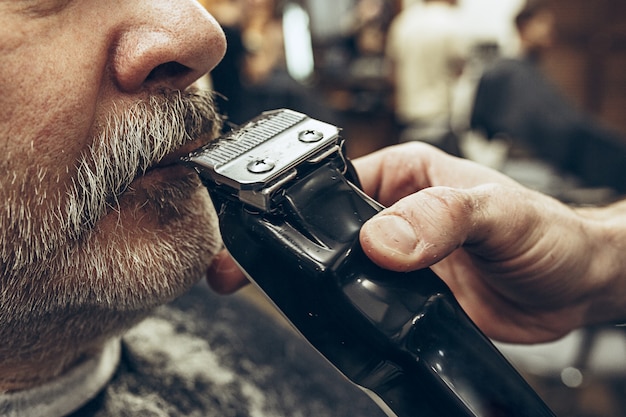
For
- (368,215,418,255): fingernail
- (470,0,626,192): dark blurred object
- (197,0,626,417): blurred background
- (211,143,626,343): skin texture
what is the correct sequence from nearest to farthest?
(368,215,418,255): fingernail → (211,143,626,343): skin texture → (197,0,626,417): blurred background → (470,0,626,192): dark blurred object

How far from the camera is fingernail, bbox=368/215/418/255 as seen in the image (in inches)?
24.3

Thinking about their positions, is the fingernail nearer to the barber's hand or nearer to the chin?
the barber's hand

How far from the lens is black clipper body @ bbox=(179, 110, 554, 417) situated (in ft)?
2.04

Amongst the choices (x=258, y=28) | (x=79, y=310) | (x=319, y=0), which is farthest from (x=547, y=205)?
(x=319, y=0)

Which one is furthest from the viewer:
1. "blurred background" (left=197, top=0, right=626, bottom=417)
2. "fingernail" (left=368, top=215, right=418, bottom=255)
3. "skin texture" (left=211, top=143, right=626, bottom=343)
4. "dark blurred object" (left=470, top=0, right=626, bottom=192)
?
"dark blurred object" (left=470, top=0, right=626, bottom=192)

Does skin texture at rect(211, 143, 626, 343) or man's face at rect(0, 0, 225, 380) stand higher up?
man's face at rect(0, 0, 225, 380)

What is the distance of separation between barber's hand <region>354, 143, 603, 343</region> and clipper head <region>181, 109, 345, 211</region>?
0.35 feet

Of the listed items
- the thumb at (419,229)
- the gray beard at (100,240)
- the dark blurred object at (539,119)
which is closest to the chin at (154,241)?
the gray beard at (100,240)

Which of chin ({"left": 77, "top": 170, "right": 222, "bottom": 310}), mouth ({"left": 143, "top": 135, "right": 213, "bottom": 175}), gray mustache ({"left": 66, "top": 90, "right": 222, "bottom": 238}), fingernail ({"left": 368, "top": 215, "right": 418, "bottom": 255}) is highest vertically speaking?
gray mustache ({"left": 66, "top": 90, "right": 222, "bottom": 238})

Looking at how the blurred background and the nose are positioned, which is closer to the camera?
the nose

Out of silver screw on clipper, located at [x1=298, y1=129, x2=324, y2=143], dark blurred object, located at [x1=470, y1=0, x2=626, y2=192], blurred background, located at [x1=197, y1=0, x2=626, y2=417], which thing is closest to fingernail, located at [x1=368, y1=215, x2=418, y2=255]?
silver screw on clipper, located at [x1=298, y1=129, x2=324, y2=143]

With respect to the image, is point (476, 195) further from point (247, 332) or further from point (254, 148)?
point (247, 332)

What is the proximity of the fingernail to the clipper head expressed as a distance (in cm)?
10

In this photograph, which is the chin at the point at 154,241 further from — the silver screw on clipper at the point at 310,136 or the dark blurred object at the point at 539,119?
the dark blurred object at the point at 539,119
